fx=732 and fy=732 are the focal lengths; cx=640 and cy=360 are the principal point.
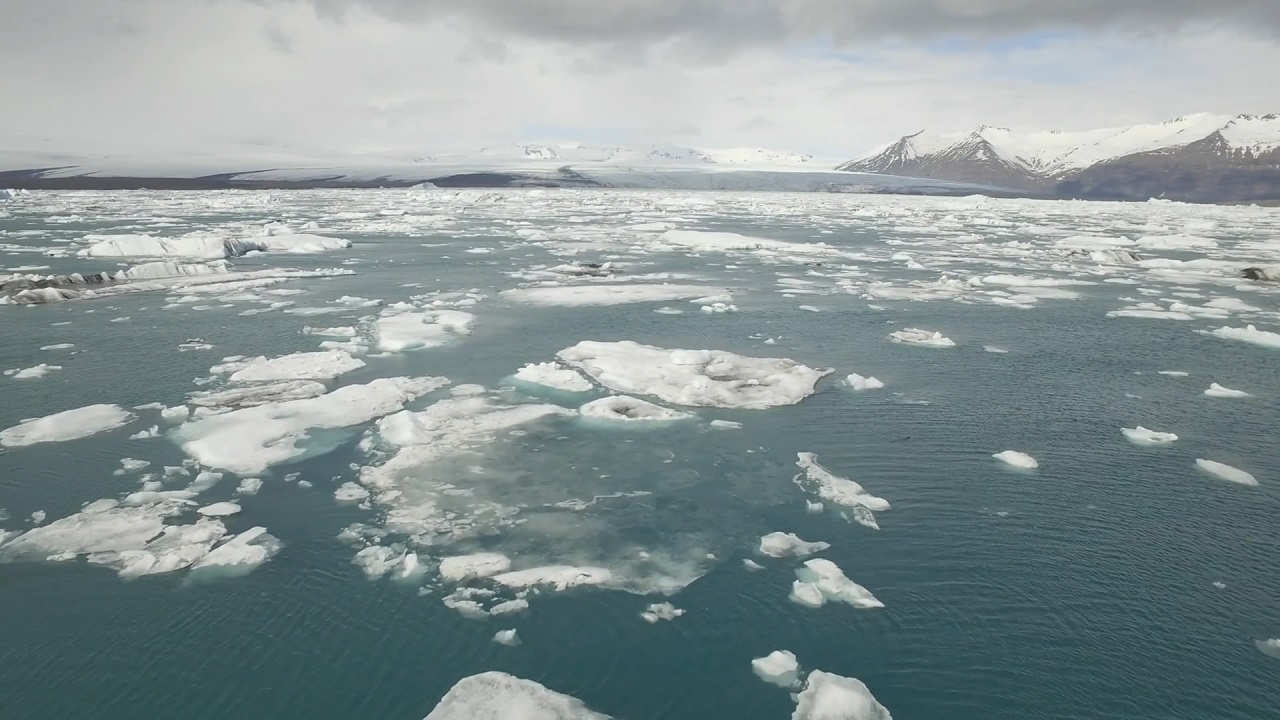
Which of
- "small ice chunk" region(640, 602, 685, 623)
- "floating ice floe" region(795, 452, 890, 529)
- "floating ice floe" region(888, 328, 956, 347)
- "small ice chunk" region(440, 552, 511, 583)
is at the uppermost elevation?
"floating ice floe" region(888, 328, 956, 347)

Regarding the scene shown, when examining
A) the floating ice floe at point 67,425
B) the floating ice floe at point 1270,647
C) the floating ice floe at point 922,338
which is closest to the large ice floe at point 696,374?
the floating ice floe at point 922,338

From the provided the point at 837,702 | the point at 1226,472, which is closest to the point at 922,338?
the point at 1226,472

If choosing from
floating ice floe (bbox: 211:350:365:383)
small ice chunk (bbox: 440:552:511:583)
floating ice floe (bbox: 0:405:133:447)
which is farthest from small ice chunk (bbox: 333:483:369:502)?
floating ice floe (bbox: 211:350:365:383)

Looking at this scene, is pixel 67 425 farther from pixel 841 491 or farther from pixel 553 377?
pixel 841 491

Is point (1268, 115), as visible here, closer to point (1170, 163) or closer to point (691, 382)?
point (1170, 163)

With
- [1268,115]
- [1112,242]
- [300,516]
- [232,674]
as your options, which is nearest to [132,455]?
[300,516]

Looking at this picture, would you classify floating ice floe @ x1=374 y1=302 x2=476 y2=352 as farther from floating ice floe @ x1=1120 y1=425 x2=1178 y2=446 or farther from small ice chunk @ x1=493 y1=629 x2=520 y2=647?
floating ice floe @ x1=1120 y1=425 x2=1178 y2=446
